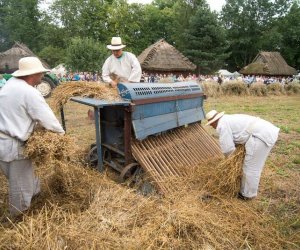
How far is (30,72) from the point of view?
3250 mm

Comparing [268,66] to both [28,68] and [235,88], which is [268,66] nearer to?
[235,88]

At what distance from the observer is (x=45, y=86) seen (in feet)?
50.1

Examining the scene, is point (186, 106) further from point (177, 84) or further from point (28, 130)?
point (28, 130)

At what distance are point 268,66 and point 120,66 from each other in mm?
34014

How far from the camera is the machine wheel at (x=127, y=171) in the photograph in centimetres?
448

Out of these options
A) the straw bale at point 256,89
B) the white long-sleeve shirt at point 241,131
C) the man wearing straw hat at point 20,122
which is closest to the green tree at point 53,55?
the straw bale at point 256,89

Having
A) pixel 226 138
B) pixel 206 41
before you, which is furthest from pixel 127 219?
pixel 206 41

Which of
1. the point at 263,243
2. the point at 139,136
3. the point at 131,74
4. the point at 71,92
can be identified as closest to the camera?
the point at 263,243

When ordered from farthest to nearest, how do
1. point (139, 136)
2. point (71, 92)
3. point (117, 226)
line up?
point (71, 92) → point (139, 136) → point (117, 226)

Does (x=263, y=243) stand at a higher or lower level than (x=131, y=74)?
lower

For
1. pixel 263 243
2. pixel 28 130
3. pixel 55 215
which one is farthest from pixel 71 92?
A: pixel 263 243

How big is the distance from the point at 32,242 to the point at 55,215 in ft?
1.57

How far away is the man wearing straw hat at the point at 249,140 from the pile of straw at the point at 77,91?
5.56 feet

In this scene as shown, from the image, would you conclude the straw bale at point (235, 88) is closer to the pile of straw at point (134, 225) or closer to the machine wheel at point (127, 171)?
the machine wheel at point (127, 171)
